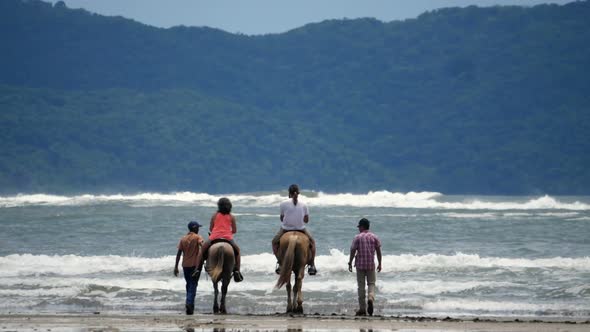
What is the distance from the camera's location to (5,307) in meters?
15.7

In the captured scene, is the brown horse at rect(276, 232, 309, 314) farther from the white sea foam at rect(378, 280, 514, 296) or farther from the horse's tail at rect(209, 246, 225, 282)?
the white sea foam at rect(378, 280, 514, 296)

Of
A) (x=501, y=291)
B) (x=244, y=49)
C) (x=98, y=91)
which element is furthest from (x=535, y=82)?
(x=501, y=291)

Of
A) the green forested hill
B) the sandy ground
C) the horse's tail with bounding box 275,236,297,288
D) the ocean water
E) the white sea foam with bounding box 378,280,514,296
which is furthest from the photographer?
the green forested hill

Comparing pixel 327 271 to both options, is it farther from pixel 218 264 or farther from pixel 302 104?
pixel 302 104

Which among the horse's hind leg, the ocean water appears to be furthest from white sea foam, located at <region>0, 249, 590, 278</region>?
the horse's hind leg

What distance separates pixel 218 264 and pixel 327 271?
6.27m

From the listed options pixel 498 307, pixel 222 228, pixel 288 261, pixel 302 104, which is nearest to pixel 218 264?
pixel 222 228

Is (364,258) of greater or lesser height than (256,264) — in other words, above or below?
above

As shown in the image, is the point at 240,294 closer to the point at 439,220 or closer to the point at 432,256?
the point at 432,256

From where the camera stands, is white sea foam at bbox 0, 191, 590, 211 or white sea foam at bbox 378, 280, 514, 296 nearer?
white sea foam at bbox 378, 280, 514, 296

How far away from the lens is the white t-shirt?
1401 cm

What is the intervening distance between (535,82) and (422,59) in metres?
18.1

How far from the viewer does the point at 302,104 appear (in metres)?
146

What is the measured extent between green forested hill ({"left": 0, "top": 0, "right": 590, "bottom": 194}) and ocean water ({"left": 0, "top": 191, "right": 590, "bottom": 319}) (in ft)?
274
